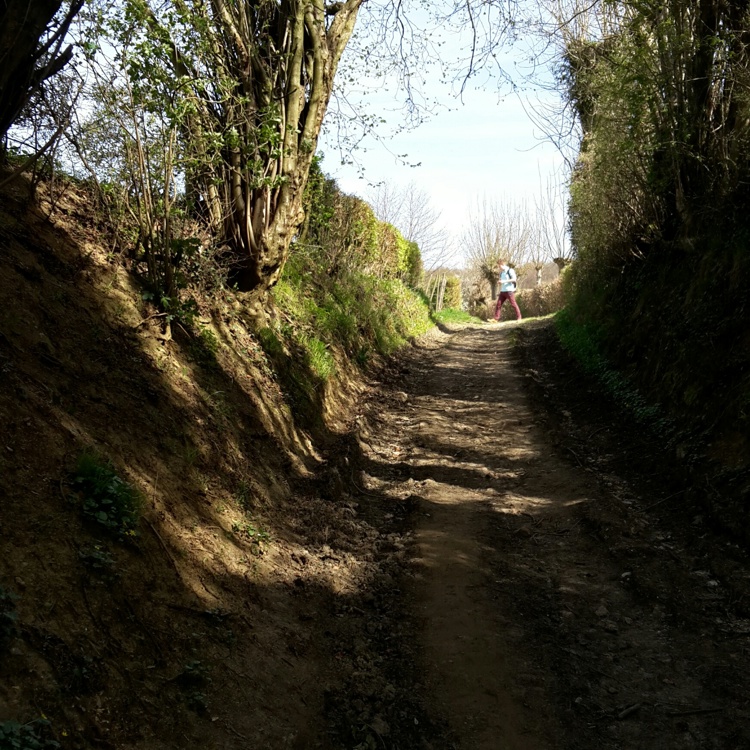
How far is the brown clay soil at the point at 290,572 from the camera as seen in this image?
3141 millimetres

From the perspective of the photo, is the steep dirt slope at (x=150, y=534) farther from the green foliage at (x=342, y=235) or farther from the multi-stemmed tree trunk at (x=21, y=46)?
the green foliage at (x=342, y=235)

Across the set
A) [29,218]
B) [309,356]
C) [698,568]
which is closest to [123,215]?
[29,218]

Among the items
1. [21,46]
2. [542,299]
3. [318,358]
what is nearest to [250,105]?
[318,358]

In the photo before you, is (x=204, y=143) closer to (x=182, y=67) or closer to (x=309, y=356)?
(x=182, y=67)

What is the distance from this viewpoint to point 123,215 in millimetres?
6121

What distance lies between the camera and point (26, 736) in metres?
2.24

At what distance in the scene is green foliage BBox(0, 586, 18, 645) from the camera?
259 centimetres

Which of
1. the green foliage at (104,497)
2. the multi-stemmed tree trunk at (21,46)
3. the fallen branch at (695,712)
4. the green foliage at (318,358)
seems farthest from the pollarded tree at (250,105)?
the fallen branch at (695,712)

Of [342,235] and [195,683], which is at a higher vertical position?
[342,235]

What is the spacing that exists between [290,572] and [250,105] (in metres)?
5.56

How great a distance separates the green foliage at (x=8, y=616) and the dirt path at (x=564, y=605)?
2.06m

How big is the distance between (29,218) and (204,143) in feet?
6.86

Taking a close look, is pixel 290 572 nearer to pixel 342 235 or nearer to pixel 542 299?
pixel 342 235

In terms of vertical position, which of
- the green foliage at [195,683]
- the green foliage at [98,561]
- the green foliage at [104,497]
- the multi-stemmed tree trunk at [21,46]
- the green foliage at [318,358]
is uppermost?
the multi-stemmed tree trunk at [21,46]
